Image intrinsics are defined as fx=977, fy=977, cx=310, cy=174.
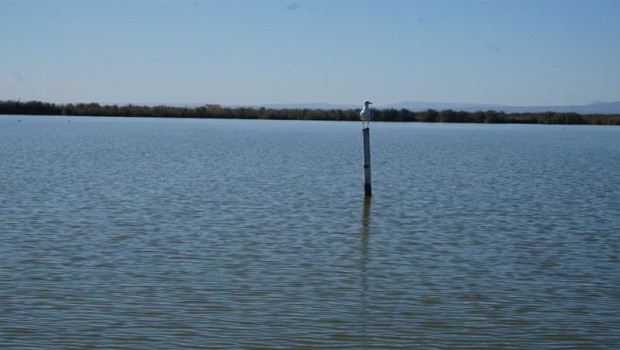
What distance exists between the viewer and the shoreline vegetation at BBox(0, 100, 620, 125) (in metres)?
107

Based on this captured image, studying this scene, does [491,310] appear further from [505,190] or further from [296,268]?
[505,190]

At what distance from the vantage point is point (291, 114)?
381 ft

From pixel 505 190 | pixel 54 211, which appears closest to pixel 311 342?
pixel 54 211

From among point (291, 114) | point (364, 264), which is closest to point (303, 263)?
point (364, 264)

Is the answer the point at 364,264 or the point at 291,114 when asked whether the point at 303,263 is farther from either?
the point at 291,114

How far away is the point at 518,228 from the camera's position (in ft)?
60.6

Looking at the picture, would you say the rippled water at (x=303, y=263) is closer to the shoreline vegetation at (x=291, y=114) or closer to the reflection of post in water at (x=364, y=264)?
the reflection of post in water at (x=364, y=264)

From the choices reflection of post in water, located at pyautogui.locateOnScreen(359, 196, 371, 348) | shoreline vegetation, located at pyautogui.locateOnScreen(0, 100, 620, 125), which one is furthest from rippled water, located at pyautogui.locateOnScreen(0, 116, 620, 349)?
shoreline vegetation, located at pyautogui.locateOnScreen(0, 100, 620, 125)

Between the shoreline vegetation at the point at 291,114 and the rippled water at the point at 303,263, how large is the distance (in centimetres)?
8106

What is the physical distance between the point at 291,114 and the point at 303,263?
102490 millimetres

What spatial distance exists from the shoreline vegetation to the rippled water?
266ft

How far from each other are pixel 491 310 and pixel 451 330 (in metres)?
1.09

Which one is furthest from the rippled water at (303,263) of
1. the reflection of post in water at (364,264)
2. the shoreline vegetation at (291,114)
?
the shoreline vegetation at (291,114)

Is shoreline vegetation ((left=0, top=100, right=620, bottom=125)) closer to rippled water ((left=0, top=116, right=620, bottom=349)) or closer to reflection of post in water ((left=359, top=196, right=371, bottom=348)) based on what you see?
rippled water ((left=0, top=116, right=620, bottom=349))
